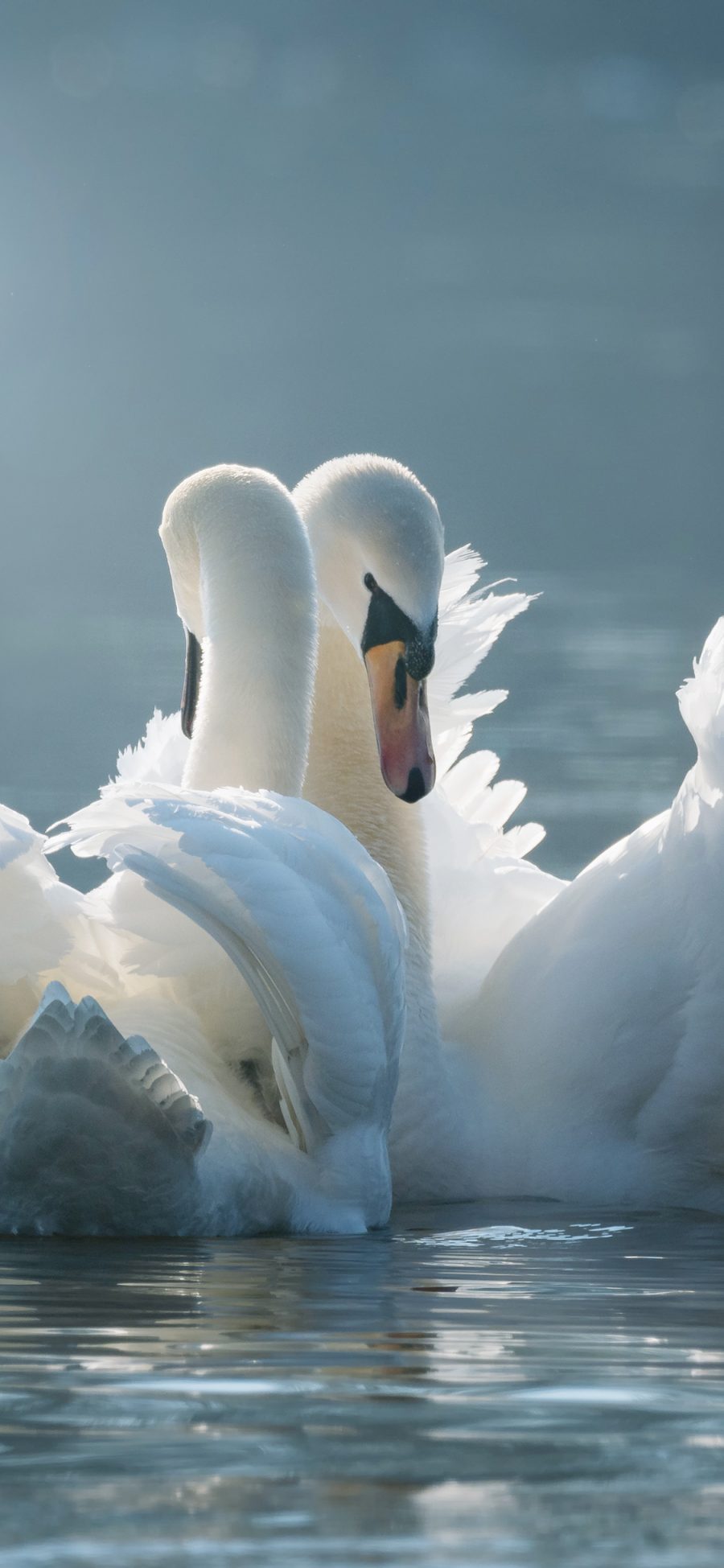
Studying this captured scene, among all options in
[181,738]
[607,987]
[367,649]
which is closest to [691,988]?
[607,987]

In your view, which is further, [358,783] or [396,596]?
[358,783]

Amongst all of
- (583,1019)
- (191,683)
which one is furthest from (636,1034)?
(191,683)

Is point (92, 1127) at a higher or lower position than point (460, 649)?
lower

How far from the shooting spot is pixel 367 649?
3.88m

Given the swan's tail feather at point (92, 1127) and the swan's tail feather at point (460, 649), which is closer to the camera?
the swan's tail feather at point (92, 1127)

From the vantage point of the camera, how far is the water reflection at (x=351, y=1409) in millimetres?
1057

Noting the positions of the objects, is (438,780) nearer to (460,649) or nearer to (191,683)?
(460,649)

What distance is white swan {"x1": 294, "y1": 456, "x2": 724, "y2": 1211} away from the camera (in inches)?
135

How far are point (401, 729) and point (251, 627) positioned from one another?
0.47 meters

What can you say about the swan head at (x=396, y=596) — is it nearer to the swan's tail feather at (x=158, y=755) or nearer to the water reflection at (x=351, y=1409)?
the swan's tail feather at (x=158, y=755)

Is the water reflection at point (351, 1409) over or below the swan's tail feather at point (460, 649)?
below

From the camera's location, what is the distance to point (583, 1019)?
136 inches

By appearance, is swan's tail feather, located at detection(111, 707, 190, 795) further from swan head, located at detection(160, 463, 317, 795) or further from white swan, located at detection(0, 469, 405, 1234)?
white swan, located at detection(0, 469, 405, 1234)

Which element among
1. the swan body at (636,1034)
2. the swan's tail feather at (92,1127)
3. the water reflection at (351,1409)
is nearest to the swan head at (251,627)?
the swan body at (636,1034)
